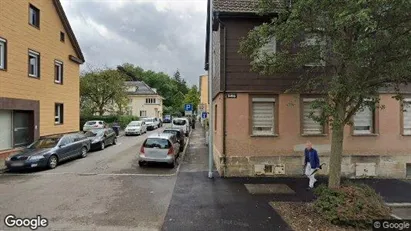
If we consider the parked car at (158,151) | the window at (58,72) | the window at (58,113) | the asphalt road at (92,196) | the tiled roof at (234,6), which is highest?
the tiled roof at (234,6)

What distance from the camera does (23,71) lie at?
1603cm

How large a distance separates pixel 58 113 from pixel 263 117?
48.2ft

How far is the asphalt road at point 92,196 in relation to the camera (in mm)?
6941

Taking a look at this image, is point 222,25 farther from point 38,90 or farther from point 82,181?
point 38,90

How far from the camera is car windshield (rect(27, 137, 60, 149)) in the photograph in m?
14.2

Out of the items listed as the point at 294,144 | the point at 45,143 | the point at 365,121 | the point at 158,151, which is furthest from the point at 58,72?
the point at 365,121

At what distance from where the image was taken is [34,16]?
1772 cm

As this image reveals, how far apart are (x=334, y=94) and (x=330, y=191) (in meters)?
A: 2.42

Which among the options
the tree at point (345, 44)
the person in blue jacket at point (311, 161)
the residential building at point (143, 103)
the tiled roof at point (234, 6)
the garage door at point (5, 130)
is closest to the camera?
the tree at point (345, 44)

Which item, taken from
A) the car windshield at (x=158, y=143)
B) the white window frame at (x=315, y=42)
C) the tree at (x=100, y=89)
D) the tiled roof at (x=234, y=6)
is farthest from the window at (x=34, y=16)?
the tree at (x=100, y=89)

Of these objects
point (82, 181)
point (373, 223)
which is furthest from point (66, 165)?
point (373, 223)

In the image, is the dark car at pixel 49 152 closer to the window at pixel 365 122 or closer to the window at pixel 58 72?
the window at pixel 58 72

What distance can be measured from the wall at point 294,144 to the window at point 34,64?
1214cm

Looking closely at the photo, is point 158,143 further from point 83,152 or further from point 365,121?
point 365,121
